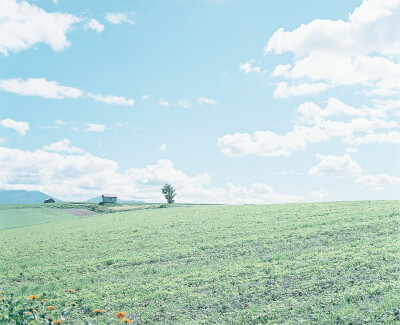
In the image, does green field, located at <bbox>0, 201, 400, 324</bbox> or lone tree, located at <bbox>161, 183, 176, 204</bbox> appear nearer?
green field, located at <bbox>0, 201, 400, 324</bbox>

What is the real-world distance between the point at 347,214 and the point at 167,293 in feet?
55.5

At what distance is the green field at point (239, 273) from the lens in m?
9.91

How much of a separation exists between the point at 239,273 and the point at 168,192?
9465 cm

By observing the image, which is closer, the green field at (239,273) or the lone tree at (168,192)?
the green field at (239,273)

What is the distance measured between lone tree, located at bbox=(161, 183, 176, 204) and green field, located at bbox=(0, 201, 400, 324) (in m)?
82.1

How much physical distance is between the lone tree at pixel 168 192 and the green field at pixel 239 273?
82149 mm

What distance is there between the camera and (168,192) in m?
107

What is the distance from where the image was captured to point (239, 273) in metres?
13.4

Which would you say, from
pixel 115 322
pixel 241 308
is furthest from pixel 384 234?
pixel 115 322

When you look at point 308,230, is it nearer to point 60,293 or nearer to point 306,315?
point 306,315

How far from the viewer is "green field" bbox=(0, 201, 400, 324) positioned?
991cm

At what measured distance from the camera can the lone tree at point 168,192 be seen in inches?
4196

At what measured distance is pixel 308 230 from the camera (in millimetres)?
19969

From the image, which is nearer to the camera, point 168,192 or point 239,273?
point 239,273
